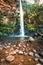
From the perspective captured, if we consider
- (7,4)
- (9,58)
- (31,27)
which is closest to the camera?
(9,58)

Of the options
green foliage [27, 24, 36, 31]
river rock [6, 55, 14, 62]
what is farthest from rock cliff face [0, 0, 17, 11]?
river rock [6, 55, 14, 62]

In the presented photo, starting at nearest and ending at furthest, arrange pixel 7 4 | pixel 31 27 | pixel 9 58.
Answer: pixel 9 58 < pixel 31 27 < pixel 7 4

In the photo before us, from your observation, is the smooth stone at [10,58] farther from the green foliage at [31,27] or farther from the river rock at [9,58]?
the green foliage at [31,27]

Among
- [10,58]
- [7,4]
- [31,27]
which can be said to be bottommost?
[10,58]

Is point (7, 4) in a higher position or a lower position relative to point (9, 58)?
higher

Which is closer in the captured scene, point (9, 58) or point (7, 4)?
point (9, 58)

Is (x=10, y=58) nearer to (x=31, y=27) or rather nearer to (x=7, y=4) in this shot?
(x=31, y=27)

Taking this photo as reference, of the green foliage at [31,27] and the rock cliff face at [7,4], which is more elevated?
the rock cliff face at [7,4]

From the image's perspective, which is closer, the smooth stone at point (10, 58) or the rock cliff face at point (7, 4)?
the smooth stone at point (10, 58)

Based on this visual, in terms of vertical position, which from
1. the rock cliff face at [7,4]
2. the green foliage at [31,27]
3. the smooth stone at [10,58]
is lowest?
the smooth stone at [10,58]

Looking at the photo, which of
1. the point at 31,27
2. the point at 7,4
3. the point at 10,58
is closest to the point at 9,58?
the point at 10,58

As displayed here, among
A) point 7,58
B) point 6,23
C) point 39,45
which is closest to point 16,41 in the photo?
point 39,45

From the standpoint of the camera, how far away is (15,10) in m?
5.27

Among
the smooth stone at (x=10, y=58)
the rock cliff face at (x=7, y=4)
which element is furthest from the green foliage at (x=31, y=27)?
the smooth stone at (x=10, y=58)
